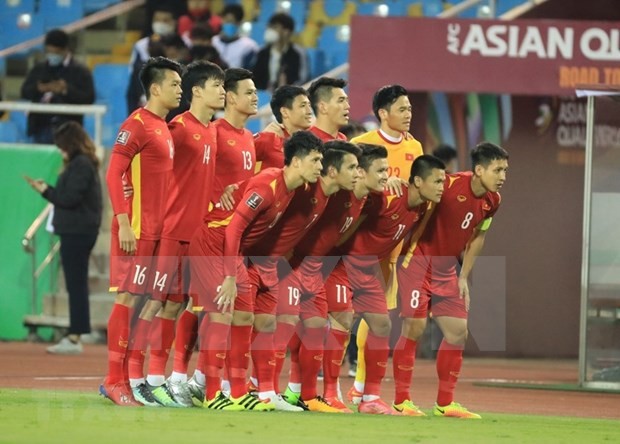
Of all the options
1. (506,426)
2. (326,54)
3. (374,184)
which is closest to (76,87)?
(326,54)

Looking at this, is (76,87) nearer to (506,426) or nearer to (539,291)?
(539,291)

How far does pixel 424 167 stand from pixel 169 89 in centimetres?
185

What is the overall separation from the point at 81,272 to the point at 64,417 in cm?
666

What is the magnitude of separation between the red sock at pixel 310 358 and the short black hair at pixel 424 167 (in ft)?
4.15

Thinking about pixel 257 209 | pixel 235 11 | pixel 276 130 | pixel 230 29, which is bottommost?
pixel 257 209

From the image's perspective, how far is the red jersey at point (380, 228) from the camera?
10.7 metres

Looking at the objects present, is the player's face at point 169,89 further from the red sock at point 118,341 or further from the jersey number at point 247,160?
the red sock at point 118,341

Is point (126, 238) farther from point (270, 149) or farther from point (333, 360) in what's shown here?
point (333, 360)

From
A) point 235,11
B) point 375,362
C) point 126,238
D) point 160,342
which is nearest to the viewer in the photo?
point 126,238

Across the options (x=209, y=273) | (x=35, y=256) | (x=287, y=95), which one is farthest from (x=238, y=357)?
(x=35, y=256)

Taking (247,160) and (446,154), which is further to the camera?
(446,154)

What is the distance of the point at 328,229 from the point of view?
10.6 m

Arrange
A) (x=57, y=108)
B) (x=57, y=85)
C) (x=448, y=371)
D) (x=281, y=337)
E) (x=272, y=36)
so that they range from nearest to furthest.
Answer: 1. (x=281, y=337)
2. (x=448, y=371)
3. (x=57, y=108)
4. (x=57, y=85)
5. (x=272, y=36)

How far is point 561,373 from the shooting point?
53.2 ft
